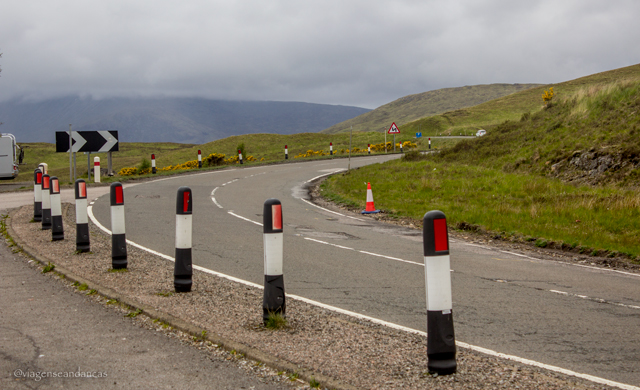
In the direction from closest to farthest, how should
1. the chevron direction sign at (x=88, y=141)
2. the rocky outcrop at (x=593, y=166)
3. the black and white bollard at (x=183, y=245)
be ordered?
1. the black and white bollard at (x=183, y=245)
2. the rocky outcrop at (x=593, y=166)
3. the chevron direction sign at (x=88, y=141)

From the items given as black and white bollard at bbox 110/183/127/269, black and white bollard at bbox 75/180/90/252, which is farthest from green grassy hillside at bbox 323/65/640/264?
black and white bollard at bbox 75/180/90/252

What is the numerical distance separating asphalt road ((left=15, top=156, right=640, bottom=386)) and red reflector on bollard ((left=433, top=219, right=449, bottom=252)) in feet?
4.84

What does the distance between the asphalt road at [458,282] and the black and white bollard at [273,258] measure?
1168 mm

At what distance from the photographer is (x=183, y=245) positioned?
6.37 m

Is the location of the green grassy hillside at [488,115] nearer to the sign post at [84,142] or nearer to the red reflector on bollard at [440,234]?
the sign post at [84,142]

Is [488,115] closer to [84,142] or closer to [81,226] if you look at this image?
[84,142]

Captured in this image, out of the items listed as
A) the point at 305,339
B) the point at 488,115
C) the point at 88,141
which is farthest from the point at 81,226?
the point at 488,115

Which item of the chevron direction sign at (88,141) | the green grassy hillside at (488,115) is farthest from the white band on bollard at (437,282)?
the green grassy hillside at (488,115)

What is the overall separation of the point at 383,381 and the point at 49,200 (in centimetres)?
945

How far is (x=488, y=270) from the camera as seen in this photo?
830 cm

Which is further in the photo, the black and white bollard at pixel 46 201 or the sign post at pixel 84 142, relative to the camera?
the sign post at pixel 84 142

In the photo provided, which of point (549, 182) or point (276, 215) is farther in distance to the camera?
point (549, 182)

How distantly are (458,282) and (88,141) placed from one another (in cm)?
2050

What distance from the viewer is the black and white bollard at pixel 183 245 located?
6.33 meters
